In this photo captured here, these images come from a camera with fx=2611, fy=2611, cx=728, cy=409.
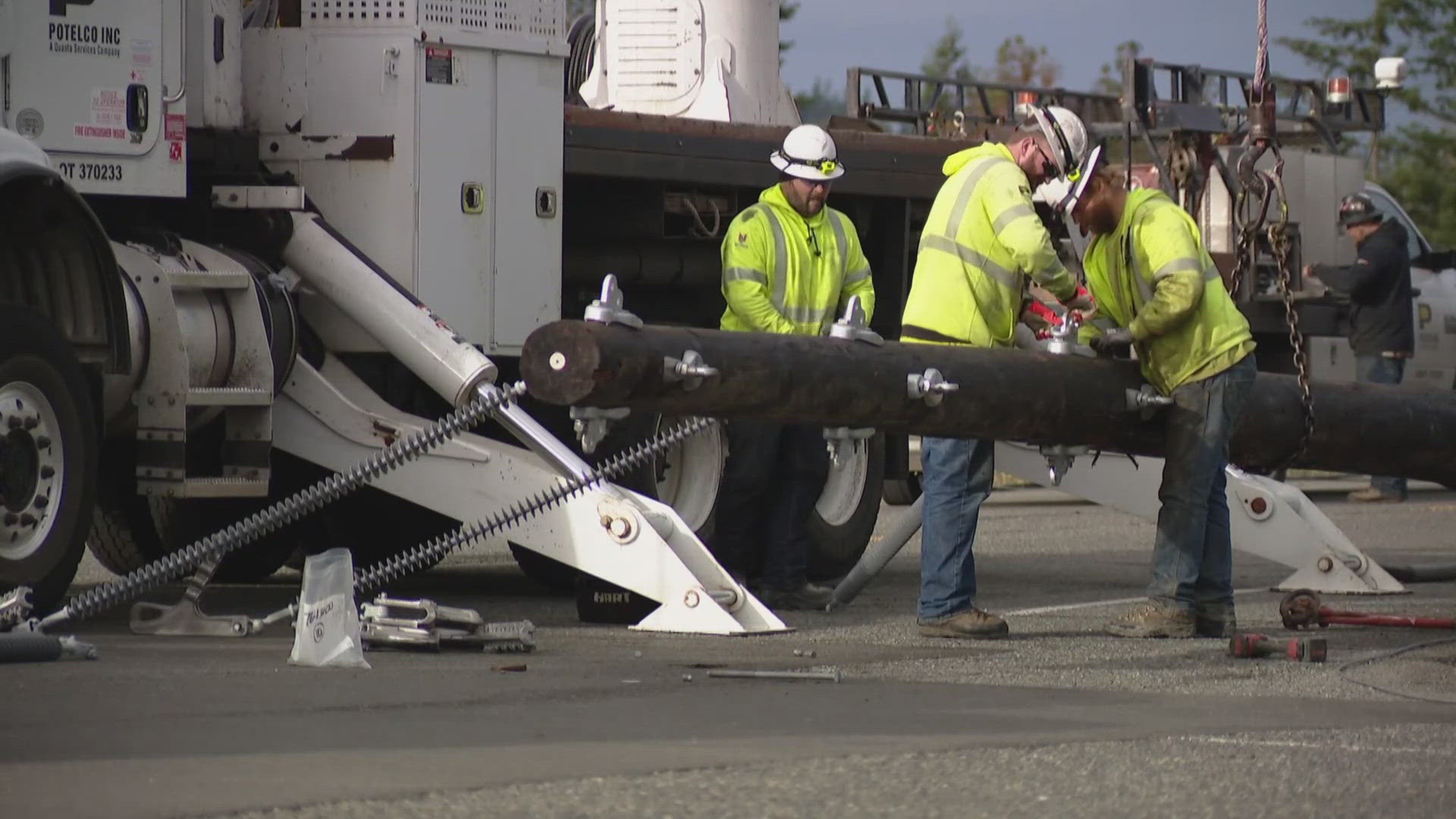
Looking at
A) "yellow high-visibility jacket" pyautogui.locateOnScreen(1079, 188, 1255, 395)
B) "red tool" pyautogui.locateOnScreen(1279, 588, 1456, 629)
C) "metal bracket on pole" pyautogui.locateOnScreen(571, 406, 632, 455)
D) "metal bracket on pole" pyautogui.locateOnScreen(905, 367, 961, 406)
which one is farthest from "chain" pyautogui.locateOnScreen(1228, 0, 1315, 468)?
"metal bracket on pole" pyautogui.locateOnScreen(571, 406, 632, 455)

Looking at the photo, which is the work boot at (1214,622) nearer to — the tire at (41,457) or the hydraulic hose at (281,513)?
the hydraulic hose at (281,513)

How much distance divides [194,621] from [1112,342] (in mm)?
3345

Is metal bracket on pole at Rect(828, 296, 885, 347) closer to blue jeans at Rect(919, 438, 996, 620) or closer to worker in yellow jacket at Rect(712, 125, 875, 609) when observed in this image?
blue jeans at Rect(919, 438, 996, 620)

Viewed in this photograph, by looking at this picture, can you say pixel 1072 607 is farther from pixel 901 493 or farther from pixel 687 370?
pixel 901 493

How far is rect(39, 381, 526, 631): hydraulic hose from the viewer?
8438 millimetres

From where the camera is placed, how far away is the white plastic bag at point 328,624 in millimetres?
7840

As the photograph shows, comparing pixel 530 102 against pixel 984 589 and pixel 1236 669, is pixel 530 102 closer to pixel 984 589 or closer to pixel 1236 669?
pixel 984 589

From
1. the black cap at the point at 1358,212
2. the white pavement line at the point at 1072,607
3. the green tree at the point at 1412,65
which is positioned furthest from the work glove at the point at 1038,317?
the green tree at the point at 1412,65

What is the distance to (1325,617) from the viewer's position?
9695mm

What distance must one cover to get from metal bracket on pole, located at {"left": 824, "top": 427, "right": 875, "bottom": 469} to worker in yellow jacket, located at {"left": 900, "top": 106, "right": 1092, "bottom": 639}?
A: 1.04 metres

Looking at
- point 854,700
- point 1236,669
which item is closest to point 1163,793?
point 854,700

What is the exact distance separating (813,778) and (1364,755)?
1414 millimetres

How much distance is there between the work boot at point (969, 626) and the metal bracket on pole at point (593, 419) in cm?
223

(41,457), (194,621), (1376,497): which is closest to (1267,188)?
(194,621)
